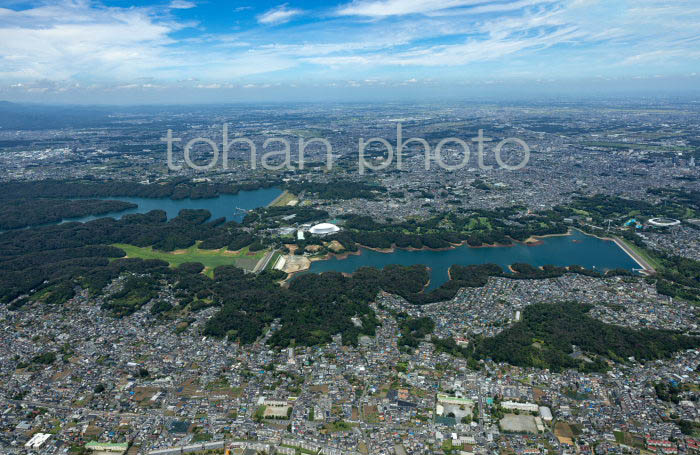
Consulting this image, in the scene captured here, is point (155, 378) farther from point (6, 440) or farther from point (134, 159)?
point (134, 159)

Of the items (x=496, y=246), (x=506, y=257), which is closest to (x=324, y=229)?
(x=496, y=246)

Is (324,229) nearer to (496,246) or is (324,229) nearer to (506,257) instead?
(496,246)

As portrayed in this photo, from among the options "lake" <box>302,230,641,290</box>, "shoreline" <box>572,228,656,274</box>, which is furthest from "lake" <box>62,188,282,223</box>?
"shoreline" <box>572,228,656,274</box>

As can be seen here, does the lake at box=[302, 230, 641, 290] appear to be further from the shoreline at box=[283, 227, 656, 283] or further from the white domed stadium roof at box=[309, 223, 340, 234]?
the white domed stadium roof at box=[309, 223, 340, 234]

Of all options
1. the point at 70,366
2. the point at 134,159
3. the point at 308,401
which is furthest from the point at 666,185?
the point at 134,159

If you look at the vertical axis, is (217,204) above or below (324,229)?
above

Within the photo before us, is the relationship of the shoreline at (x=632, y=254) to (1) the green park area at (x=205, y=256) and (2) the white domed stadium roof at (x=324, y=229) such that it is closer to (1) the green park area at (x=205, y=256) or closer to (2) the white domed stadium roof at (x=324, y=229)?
(2) the white domed stadium roof at (x=324, y=229)

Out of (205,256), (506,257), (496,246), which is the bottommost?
(506,257)
